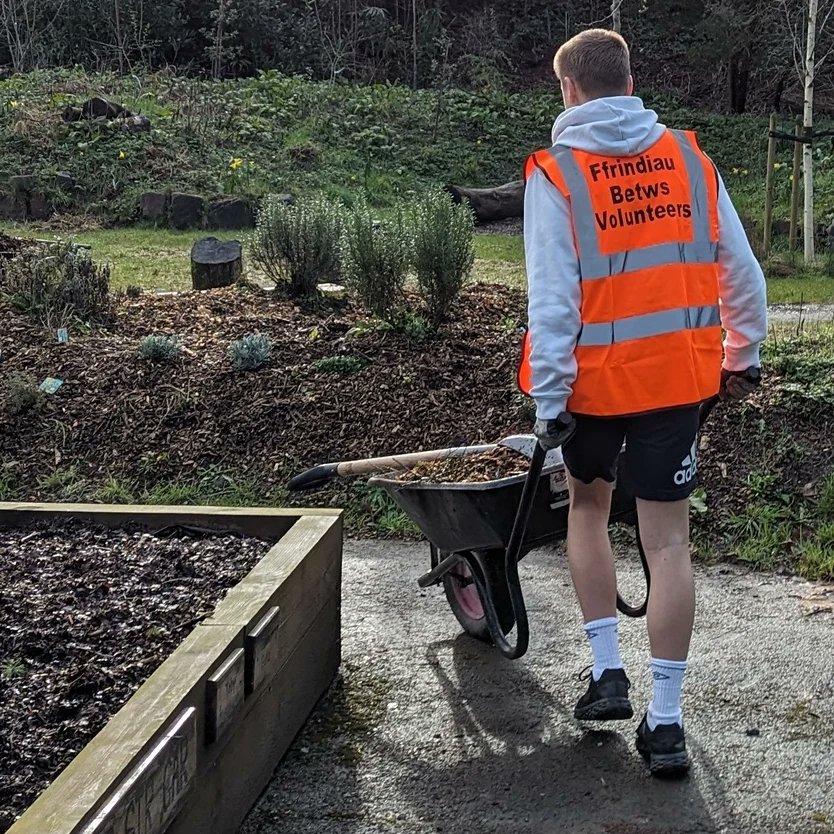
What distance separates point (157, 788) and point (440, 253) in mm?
5415

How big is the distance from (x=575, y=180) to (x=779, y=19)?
23303 millimetres

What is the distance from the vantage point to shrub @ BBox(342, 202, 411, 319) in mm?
7578

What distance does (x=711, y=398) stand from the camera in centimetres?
371

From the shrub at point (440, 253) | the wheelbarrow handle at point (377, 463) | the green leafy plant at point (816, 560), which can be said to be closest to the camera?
the wheelbarrow handle at point (377, 463)

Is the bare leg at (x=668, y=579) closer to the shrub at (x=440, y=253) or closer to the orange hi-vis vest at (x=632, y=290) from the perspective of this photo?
the orange hi-vis vest at (x=632, y=290)

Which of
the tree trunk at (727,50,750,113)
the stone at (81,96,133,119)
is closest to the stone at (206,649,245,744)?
the stone at (81,96,133,119)

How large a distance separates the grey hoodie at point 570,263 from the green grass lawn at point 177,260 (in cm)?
549

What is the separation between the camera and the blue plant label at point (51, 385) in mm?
7297

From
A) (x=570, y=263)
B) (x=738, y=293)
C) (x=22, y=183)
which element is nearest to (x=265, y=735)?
(x=570, y=263)

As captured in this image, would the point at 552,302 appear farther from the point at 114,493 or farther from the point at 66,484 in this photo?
the point at 66,484

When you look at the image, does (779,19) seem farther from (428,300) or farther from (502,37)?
(428,300)

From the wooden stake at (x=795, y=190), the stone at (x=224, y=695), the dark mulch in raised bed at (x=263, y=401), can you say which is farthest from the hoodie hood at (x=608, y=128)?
the wooden stake at (x=795, y=190)

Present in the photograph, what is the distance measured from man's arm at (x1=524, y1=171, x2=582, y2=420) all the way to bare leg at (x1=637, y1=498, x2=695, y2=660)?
0.45 m

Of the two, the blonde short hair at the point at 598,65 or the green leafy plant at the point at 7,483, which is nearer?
the blonde short hair at the point at 598,65
